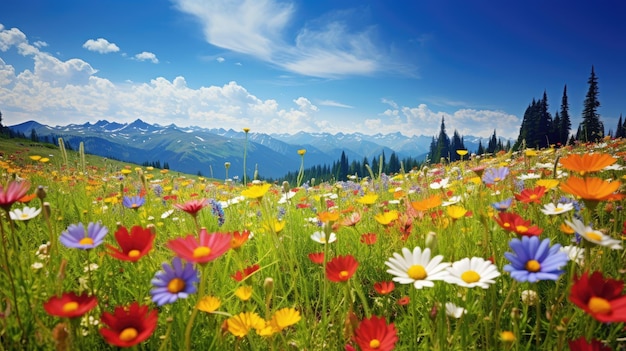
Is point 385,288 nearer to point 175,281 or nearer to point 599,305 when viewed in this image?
point 599,305

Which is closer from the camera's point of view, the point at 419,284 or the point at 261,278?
the point at 419,284

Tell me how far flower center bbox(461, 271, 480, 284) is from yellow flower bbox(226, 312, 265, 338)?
73 cm

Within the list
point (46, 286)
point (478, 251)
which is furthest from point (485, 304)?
point (46, 286)

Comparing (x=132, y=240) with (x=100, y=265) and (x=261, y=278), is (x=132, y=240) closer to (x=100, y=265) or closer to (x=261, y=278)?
(x=100, y=265)

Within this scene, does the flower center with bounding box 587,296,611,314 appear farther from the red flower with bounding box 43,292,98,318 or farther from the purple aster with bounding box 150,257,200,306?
the red flower with bounding box 43,292,98,318

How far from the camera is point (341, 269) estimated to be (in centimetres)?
120

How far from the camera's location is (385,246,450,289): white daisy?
1004mm

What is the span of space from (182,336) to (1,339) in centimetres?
71

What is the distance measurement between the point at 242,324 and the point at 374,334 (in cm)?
47

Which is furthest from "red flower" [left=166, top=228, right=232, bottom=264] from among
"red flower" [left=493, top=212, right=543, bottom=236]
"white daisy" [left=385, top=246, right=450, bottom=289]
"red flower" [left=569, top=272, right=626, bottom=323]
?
"red flower" [left=493, top=212, right=543, bottom=236]

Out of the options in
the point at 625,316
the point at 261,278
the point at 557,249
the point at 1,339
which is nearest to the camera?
the point at 625,316

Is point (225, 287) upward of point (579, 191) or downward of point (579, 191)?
downward

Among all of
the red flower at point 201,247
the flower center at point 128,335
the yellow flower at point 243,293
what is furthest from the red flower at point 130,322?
the yellow flower at point 243,293

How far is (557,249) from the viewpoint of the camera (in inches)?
36.3
